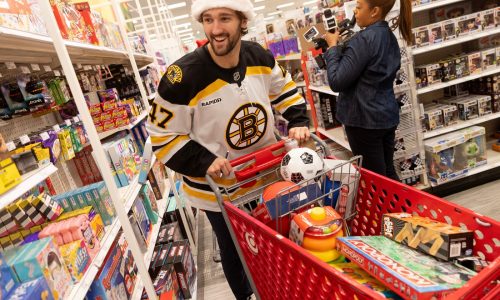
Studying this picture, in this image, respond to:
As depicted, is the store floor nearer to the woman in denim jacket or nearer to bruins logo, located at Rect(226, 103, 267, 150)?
the woman in denim jacket

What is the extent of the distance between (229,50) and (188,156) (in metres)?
0.49

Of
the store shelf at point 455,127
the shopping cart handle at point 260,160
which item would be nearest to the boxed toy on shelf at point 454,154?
the store shelf at point 455,127

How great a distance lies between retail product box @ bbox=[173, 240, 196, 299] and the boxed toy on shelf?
2259 mm

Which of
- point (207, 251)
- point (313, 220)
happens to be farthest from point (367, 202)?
point (207, 251)

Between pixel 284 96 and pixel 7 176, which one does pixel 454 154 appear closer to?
pixel 284 96

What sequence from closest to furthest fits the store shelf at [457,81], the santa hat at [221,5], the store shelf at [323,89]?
the santa hat at [221,5], the store shelf at [457,81], the store shelf at [323,89]

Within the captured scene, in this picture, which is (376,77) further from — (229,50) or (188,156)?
(188,156)

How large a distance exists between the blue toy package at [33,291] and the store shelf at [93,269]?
0.46 feet

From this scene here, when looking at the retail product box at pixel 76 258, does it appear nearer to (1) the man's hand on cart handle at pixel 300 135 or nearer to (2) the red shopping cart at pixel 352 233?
(2) the red shopping cart at pixel 352 233

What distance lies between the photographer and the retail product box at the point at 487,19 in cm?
312

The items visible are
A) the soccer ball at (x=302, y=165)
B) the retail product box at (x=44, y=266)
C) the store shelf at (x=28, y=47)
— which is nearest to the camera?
the retail product box at (x=44, y=266)

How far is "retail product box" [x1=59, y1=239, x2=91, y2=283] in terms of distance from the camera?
1.26m

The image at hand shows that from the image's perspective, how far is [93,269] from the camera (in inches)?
54.4

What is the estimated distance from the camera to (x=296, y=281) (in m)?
1.05
